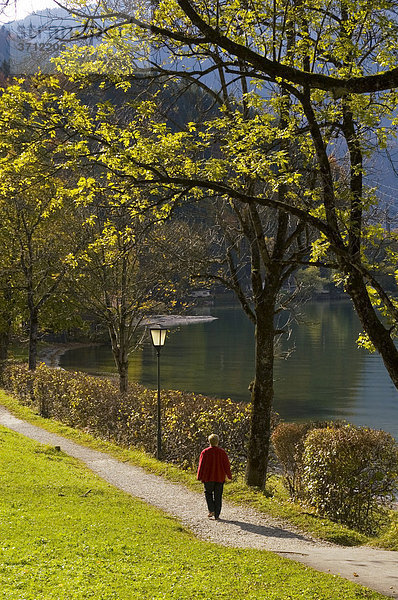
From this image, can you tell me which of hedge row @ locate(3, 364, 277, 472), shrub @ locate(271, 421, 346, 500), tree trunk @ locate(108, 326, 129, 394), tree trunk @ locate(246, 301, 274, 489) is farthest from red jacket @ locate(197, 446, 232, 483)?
tree trunk @ locate(108, 326, 129, 394)

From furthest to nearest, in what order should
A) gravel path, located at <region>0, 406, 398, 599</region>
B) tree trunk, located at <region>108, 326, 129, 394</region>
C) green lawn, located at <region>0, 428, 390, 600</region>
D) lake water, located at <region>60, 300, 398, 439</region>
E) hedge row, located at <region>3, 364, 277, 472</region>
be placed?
1. lake water, located at <region>60, 300, 398, 439</region>
2. tree trunk, located at <region>108, 326, 129, 394</region>
3. hedge row, located at <region>3, 364, 277, 472</region>
4. gravel path, located at <region>0, 406, 398, 599</region>
5. green lawn, located at <region>0, 428, 390, 600</region>

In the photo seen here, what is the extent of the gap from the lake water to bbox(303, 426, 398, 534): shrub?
254 inches

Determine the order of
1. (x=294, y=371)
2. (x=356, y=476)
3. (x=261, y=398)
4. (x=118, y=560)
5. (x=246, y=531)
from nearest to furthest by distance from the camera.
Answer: (x=118, y=560) → (x=246, y=531) → (x=356, y=476) → (x=261, y=398) → (x=294, y=371)

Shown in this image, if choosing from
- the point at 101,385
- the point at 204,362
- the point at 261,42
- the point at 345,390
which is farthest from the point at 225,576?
the point at 204,362

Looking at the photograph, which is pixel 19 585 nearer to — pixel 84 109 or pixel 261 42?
pixel 84 109

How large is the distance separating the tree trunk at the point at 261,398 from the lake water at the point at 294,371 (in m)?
5.01

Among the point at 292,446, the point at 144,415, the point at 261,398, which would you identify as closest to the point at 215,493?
the point at 261,398

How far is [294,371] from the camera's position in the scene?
4228 centimetres

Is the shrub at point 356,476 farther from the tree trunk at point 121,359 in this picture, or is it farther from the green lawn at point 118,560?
the tree trunk at point 121,359

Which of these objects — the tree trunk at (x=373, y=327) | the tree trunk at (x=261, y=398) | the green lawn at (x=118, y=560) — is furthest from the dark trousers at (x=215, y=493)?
the tree trunk at (x=373, y=327)

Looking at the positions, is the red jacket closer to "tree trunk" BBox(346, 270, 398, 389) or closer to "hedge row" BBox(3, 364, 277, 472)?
"hedge row" BBox(3, 364, 277, 472)

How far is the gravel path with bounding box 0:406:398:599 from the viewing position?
334 inches

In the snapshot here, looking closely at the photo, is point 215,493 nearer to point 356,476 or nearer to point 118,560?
point 356,476

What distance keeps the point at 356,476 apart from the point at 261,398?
8.53 ft
